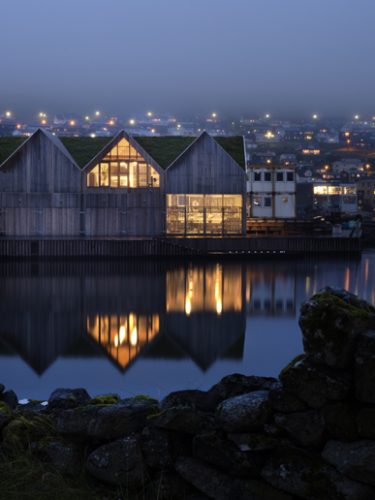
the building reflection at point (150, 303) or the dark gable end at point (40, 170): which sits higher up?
the dark gable end at point (40, 170)

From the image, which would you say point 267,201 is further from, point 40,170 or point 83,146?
point 40,170

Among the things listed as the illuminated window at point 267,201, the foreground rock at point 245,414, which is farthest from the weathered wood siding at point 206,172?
the foreground rock at point 245,414

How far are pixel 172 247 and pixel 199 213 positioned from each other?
4722 mm

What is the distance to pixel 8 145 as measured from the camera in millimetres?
58906

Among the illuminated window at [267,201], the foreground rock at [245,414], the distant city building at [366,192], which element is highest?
the distant city building at [366,192]

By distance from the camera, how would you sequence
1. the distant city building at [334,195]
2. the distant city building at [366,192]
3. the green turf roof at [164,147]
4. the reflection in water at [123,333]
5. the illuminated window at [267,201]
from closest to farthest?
the reflection in water at [123,333] < the green turf roof at [164,147] < the illuminated window at [267,201] < the distant city building at [334,195] < the distant city building at [366,192]

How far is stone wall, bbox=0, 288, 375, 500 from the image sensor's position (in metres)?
7.58

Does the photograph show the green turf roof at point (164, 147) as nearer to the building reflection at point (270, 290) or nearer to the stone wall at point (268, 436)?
the building reflection at point (270, 290)

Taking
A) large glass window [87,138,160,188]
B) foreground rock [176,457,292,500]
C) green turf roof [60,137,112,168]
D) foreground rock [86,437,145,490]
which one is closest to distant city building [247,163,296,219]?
large glass window [87,138,160,188]

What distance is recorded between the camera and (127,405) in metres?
9.13

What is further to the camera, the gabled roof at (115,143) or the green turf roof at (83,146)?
the green turf roof at (83,146)

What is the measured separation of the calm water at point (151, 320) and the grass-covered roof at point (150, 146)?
10.9 meters

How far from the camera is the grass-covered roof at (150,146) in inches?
2279

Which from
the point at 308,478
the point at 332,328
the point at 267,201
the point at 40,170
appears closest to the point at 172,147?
the point at 40,170
